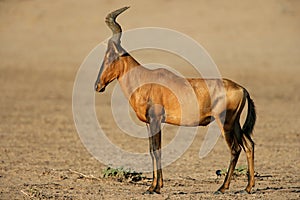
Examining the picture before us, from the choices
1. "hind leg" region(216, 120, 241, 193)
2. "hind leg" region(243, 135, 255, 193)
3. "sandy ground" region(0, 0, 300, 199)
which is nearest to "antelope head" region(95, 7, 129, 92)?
"sandy ground" region(0, 0, 300, 199)

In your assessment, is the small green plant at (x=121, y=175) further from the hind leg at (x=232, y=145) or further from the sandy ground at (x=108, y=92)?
the hind leg at (x=232, y=145)

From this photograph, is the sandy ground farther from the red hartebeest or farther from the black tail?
the black tail

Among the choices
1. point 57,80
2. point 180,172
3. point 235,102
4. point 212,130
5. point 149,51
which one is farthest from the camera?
point 149,51

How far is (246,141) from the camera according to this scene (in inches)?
402

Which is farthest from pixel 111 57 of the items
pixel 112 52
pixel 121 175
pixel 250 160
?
pixel 250 160

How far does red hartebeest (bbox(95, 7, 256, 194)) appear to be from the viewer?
988cm

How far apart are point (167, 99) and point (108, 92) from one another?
15.8m

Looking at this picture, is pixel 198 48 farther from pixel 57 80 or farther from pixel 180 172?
pixel 180 172

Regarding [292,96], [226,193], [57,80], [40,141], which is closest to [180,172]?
[226,193]

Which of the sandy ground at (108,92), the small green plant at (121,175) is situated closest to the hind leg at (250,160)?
the sandy ground at (108,92)

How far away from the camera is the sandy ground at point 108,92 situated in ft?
35.7

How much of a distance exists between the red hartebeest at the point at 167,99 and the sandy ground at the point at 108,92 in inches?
27.4

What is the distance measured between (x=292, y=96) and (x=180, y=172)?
42.5ft

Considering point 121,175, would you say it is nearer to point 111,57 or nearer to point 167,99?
point 167,99
